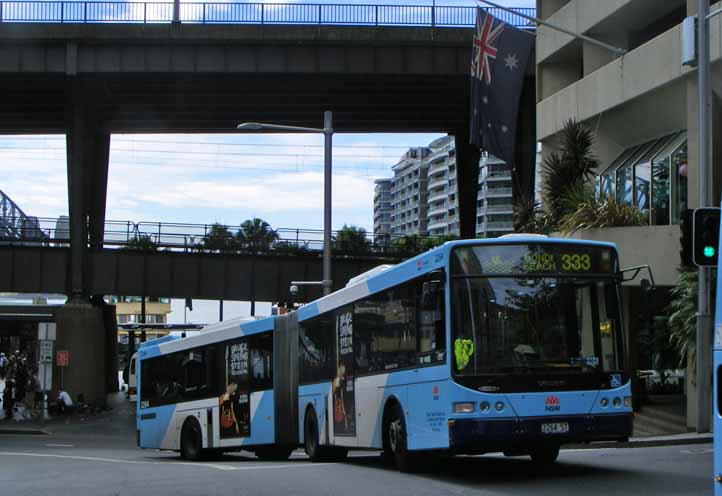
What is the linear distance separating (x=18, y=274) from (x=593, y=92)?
28481mm

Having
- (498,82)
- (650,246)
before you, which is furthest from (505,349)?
(498,82)

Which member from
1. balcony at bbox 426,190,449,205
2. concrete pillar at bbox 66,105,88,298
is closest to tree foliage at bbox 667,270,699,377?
concrete pillar at bbox 66,105,88,298

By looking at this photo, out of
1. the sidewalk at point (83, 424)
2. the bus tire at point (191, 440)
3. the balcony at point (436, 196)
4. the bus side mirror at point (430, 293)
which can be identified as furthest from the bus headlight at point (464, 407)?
the balcony at point (436, 196)

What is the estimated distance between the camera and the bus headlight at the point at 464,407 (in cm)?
1283

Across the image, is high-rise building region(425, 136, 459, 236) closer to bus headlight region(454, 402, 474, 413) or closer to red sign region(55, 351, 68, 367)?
red sign region(55, 351, 68, 367)

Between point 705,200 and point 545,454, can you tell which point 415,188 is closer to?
point 705,200

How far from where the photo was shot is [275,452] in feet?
73.8

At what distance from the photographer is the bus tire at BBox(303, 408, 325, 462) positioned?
62.0 ft

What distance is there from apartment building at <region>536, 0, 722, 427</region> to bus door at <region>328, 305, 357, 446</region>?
934 centimetres

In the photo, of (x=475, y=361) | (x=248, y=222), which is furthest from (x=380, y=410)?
(x=248, y=222)

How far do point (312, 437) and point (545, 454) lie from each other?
524 cm

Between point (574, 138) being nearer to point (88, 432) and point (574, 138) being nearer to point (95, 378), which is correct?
point (88, 432)

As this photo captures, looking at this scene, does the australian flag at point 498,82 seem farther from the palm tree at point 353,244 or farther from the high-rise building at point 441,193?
the high-rise building at point 441,193

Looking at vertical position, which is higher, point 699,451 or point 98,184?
point 98,184
